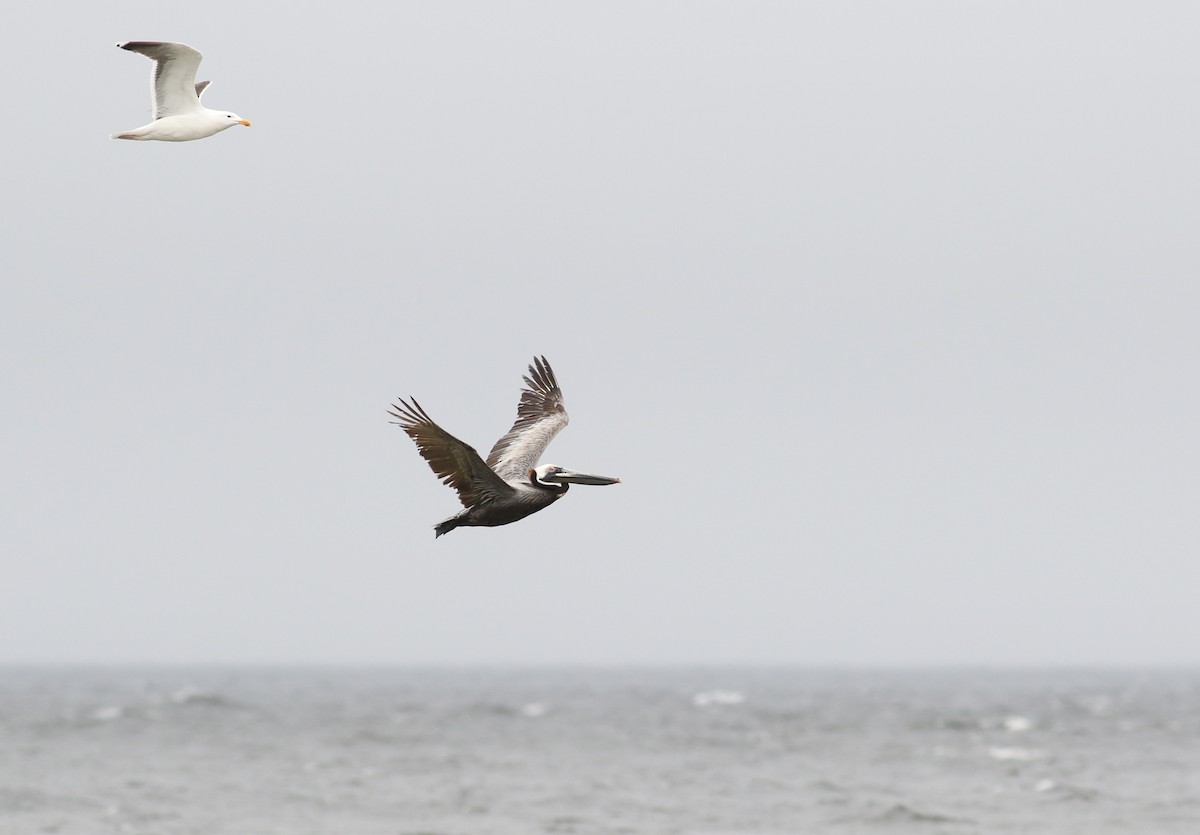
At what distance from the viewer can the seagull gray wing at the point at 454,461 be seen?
12070mm

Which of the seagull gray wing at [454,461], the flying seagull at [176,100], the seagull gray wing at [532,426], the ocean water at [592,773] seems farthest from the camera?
the ocean water at [592,773]

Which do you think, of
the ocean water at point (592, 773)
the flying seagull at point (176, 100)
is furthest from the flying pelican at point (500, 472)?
the ocean water at point (592, 773)

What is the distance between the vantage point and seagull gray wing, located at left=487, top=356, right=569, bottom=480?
1511 centimetres

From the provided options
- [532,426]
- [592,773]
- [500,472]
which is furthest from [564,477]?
[592,773]

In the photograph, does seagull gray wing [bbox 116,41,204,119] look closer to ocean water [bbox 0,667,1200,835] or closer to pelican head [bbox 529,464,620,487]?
pelican head [bbox 529,464,620,487]

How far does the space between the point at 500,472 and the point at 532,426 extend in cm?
164

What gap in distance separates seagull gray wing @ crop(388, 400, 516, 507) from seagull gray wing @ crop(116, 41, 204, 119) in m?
6.55

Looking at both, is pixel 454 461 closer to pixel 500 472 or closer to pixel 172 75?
pixel 500 472

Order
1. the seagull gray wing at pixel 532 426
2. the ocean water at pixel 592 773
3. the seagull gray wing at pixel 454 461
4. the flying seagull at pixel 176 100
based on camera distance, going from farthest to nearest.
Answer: the ocean water at pixel 592 773 < the flying seagull at pixel 176 100 < the seagull gray wing at pixel 532 426 < the seagull gray wing at pixel 454 461

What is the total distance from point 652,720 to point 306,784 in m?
26.8

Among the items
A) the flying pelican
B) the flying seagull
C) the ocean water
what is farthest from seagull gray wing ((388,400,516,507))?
the ocean water

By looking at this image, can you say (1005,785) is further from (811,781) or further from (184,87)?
(184,87)

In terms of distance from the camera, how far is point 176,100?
1703cm

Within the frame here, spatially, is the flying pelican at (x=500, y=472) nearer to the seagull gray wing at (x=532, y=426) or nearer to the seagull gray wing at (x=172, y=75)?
the seagull gray wing at (x=532, y=426)
